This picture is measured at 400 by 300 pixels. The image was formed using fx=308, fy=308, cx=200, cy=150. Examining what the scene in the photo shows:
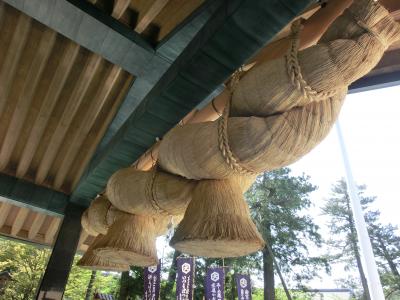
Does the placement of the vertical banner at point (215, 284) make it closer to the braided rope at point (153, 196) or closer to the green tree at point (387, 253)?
the braided rope at point (153, 196)

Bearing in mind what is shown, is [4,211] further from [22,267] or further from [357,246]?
[357,246]

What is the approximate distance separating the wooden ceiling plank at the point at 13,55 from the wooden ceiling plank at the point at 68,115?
421 millimetres

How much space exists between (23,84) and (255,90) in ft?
7.43

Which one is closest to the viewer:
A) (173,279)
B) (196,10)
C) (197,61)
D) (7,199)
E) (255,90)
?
(255,90)

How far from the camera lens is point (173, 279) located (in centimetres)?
896

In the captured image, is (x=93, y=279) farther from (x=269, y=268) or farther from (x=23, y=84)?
(x=23, y=84)

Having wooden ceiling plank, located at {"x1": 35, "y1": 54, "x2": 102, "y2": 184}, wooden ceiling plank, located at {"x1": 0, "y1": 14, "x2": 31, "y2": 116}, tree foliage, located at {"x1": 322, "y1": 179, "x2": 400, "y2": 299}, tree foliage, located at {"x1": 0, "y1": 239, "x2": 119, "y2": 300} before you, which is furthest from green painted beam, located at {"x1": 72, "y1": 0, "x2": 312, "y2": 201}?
tree foliage, located at {"x1": 322, "y1": 179, "x2": 400, "y2": 299}

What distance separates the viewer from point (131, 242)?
3.30ft

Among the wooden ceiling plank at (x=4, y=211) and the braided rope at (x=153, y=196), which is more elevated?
the wooden ceiling plank at (x=4, y=211)

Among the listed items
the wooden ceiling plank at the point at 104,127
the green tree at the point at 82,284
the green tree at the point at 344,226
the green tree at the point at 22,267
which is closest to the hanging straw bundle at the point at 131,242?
the wooden ceiling plank at the point at 104,127

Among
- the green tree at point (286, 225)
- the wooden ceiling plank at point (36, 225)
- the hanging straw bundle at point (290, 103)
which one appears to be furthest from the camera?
the green tree at point (286, 225)

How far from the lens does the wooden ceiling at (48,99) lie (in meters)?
2.13

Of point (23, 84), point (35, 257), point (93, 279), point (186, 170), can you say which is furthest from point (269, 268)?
point (186, 170)

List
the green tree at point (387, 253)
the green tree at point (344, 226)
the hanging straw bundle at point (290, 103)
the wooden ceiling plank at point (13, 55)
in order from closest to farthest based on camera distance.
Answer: the hanging straw bundle at point (290, 103) < the wooden ceiling plank at point (13, 55) < the green tree at point (387, 253) < the green tree at point (344, 226)
